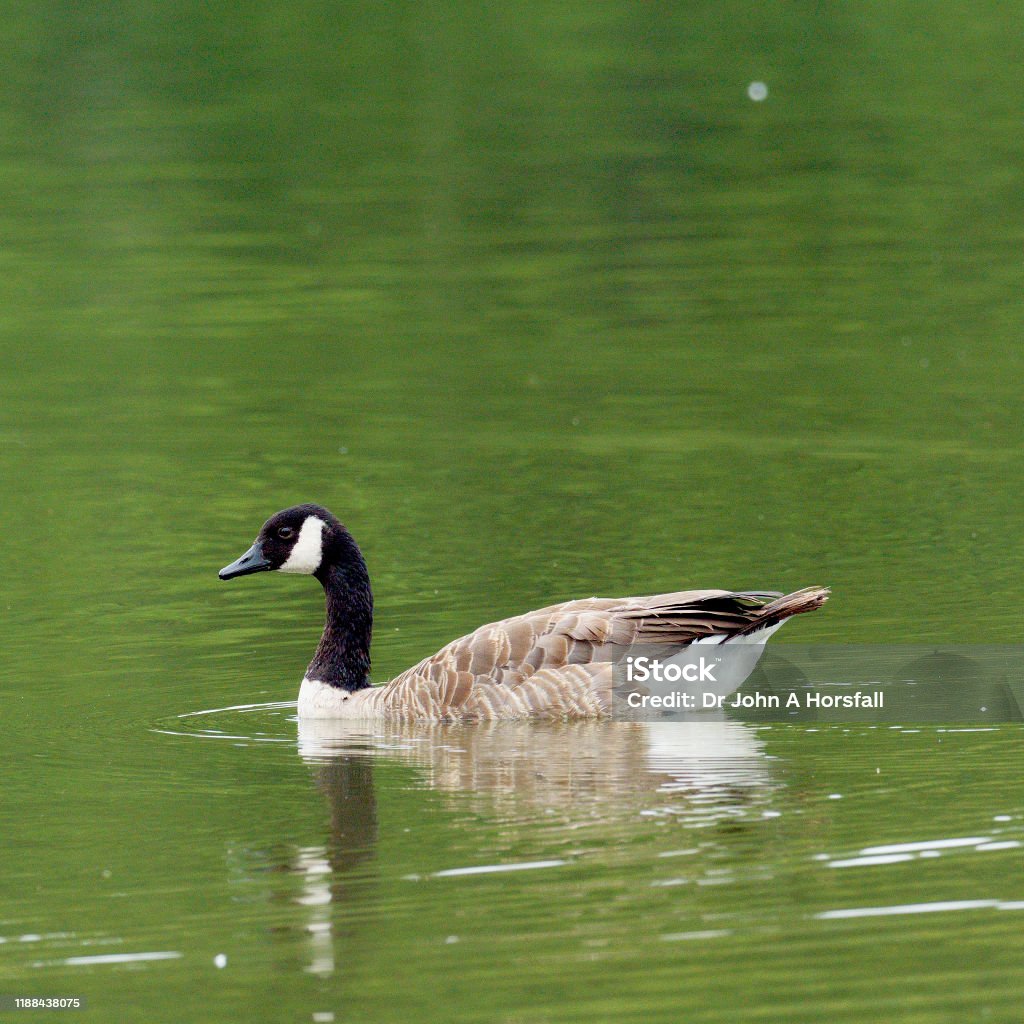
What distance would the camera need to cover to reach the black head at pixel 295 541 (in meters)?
13.1

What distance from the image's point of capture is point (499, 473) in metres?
18.3

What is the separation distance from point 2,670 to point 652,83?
89.7 ft

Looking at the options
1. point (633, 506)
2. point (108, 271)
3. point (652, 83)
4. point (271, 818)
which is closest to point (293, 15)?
point (652, 83)

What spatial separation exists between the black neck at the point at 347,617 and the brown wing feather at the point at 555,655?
0.59m

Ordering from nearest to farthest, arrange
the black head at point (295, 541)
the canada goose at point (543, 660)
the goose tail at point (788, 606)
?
the goose tail at point (788, 606)
the canada goose at point (543, 660)
the black head at point (295, 541)

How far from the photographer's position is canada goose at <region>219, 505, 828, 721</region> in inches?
464

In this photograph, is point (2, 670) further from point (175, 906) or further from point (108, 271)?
point (108, 271)

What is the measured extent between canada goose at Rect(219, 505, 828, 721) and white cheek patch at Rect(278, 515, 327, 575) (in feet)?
2.29

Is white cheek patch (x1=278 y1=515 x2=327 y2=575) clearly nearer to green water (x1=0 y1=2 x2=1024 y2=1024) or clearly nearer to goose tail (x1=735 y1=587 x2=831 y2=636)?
green water (x1=0 y1=2 x2=1024 y2=1024)

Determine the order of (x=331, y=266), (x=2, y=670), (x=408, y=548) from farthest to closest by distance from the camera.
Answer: (x=331, y=266) → (x=408, y=548) → (x=2, y=670)

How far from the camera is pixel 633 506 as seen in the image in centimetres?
1694

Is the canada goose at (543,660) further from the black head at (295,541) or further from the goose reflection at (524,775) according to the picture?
the black head at (295,541)

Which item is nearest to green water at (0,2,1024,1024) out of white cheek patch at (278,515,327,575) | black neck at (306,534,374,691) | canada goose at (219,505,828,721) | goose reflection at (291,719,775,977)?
goose reflection at (291,719,775,977)

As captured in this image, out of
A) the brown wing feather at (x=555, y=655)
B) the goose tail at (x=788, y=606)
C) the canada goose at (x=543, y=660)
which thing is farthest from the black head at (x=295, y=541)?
the goose tail at (x=788, y=606)
